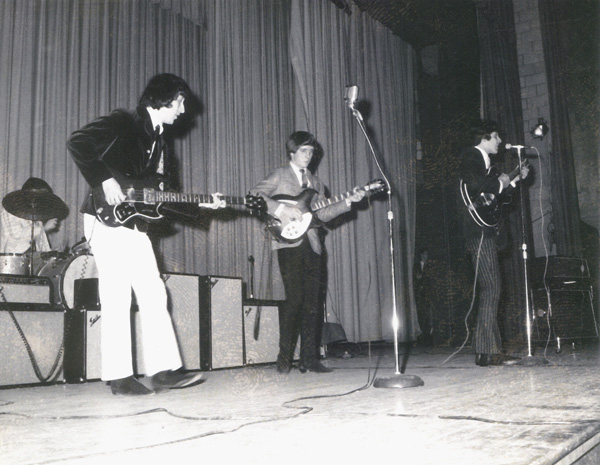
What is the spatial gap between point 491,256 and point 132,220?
2024 millimetres

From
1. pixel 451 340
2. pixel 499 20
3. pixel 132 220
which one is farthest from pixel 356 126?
pixel 132 220

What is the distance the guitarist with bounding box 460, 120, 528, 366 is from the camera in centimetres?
343

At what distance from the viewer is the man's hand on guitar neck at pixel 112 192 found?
2.50 metres

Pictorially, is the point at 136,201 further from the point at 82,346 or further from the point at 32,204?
the point at 32,204

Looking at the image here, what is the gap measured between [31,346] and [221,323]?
3.85 feet

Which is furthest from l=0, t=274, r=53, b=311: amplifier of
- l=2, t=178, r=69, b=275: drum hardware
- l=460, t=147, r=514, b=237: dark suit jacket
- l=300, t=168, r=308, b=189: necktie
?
l=460, t=147, r=514, b=237: dark suit jacket

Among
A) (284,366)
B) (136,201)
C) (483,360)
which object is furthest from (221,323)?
(483,360)

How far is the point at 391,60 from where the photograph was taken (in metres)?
6.98

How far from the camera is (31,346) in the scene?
3305 millimetres

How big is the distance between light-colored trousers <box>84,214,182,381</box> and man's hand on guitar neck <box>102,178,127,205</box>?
6.0 inches

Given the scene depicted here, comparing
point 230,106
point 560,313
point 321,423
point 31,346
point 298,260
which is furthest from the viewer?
point 230,106

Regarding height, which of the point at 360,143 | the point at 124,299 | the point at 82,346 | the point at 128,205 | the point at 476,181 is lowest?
the point at 82,346

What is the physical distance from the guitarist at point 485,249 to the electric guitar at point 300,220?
574 mm

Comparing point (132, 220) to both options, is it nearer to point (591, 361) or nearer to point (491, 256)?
point (491, 256)
